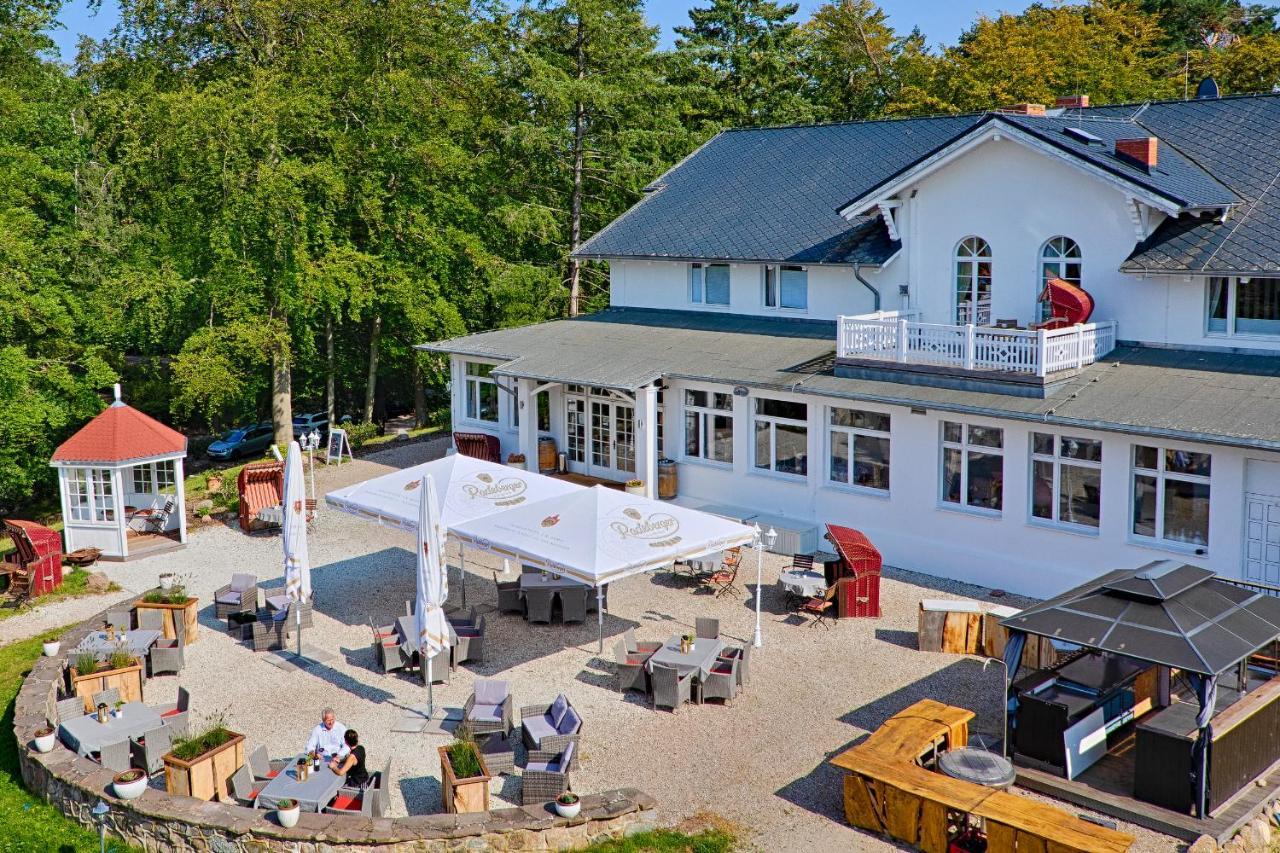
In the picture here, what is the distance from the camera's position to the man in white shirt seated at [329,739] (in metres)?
12.7

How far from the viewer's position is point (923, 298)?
23.2 metres

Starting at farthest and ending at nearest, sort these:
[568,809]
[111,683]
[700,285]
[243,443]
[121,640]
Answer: [243,443], [700,285], [121,640], [111,683], [568,809]

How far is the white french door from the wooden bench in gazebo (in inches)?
527

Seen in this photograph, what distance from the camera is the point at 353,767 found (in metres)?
12.7

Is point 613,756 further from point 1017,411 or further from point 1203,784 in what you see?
point 1017,411

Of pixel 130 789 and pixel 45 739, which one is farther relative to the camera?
pixel 45 739

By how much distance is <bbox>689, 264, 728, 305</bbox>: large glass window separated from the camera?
2775cm

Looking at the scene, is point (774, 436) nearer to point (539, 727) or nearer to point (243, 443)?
point (539, 727)

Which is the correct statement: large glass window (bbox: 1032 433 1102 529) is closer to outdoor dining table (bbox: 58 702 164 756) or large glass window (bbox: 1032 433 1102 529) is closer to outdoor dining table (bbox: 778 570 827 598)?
outdoor dining table (bbox: 778 570 827 598)

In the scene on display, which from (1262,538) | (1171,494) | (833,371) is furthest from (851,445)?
(1262,538)

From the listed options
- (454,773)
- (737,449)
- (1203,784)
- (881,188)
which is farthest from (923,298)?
(454,773)

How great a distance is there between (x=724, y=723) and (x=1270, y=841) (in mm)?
5888

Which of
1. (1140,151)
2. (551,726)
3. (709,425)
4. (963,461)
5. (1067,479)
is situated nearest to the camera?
(551,726)

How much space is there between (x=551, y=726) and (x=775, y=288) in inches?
593
